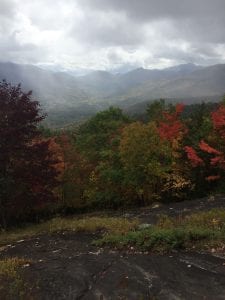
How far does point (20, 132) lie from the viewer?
27.7 m

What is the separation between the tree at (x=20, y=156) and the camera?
2723cm

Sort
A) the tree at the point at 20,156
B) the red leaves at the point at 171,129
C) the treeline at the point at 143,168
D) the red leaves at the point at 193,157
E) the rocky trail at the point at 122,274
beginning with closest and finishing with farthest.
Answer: the rocky trail at the point at 122,274 < the tree at the point at 20,156 < the treeline at the point at 143,168 < the red leaves at the point at 193,157 < the red leaves at the point at 171,129

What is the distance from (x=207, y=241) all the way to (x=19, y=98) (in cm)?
1725

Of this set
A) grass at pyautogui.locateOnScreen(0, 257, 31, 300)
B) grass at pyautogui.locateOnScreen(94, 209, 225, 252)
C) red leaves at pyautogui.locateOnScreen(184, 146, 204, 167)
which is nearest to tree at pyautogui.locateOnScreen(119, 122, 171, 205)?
red leaves at pyautogui.locateOnScreen(184, 146, 204, 167)

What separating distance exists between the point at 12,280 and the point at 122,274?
3.92 m

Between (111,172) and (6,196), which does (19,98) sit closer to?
(6,196)

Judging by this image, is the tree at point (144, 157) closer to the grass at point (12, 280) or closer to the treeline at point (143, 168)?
the treeline at point (143, 168)

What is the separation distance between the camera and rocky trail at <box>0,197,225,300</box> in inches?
486

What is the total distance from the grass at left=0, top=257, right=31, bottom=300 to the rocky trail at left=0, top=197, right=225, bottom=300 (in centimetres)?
31

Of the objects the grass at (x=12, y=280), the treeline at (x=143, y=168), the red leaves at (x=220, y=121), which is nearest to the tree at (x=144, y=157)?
the treeline at (x=143, y=168)

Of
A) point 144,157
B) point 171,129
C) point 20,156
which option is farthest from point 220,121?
point 20,156

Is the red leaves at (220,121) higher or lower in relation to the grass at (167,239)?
higher

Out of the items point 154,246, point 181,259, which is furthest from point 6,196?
point 181,259

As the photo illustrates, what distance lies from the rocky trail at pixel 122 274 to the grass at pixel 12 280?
1.01 ft
